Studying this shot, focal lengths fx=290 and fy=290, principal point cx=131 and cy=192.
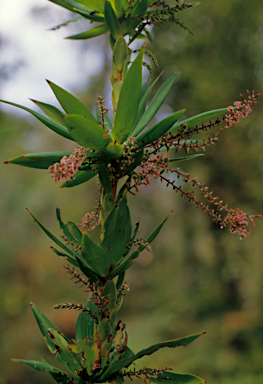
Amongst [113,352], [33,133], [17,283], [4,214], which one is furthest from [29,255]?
[113,352]

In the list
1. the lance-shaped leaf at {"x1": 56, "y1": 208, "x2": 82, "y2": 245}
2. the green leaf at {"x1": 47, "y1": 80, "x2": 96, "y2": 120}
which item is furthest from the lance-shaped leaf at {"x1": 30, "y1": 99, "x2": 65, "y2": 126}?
the lance-shaped leaf at {"x1": 56, "y1": 208, "x2": 82, "y2": 245}

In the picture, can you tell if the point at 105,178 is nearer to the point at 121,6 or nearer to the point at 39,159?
the point at 39,159

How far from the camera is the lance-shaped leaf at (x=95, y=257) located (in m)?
0.40

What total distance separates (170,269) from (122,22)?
5.51 metres

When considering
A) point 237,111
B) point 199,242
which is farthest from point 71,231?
point 199,242

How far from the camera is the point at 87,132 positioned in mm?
393

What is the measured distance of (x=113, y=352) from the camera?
46 centimetres

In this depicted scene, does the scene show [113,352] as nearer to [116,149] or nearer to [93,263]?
[93,263]

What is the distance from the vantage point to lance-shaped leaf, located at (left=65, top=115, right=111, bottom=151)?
374 millimetres

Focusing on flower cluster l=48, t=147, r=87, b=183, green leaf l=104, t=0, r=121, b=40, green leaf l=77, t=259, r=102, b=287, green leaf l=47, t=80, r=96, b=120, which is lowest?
green leaf l=77, t=259, r=102, b=287

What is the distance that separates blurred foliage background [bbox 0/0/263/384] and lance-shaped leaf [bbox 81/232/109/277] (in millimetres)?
3038

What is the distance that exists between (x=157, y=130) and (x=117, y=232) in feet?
0.53

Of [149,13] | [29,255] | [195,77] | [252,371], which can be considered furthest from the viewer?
[29,255]

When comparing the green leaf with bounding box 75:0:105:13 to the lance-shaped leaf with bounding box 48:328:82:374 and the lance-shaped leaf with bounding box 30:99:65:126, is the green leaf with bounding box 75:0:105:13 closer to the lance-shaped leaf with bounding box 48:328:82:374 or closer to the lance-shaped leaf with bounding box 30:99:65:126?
the lance-shaped leaf with bounding box 30:99:65:126
